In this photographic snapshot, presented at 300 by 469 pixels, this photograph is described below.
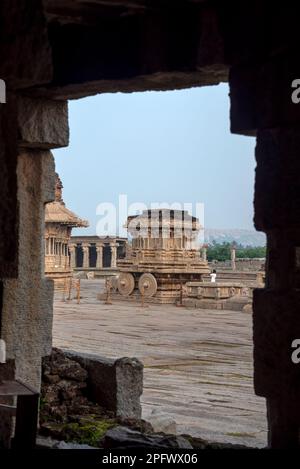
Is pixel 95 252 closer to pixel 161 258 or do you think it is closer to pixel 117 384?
pixel 161 258

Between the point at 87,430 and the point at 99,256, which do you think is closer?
the point at 87,430

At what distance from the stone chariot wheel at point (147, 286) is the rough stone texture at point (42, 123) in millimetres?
22448

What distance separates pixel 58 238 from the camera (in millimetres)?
32594

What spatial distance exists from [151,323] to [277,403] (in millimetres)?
15246

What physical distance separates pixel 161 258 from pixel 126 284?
193 cm

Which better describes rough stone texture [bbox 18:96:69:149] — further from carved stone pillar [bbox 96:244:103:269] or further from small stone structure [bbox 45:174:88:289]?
carved stone pillar [bbox 96:244:103:269]

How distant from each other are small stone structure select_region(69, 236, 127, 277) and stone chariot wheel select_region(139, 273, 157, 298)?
→ 2413 cm

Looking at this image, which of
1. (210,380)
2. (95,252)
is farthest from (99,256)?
(210,380)

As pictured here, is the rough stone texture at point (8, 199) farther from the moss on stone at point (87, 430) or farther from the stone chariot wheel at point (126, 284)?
the stone chariot wheel at point (126, 284)

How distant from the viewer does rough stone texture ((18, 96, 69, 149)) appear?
15.8 feet

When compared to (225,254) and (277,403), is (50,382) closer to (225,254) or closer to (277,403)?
(277,403)

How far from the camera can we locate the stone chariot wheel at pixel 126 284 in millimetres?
28688

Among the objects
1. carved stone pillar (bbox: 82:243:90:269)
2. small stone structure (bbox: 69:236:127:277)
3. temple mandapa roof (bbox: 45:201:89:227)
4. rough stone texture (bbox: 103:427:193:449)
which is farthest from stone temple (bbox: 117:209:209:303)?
rough stone texture (bbox: 103:427:193:449)

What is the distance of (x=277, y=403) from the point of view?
386 cm
